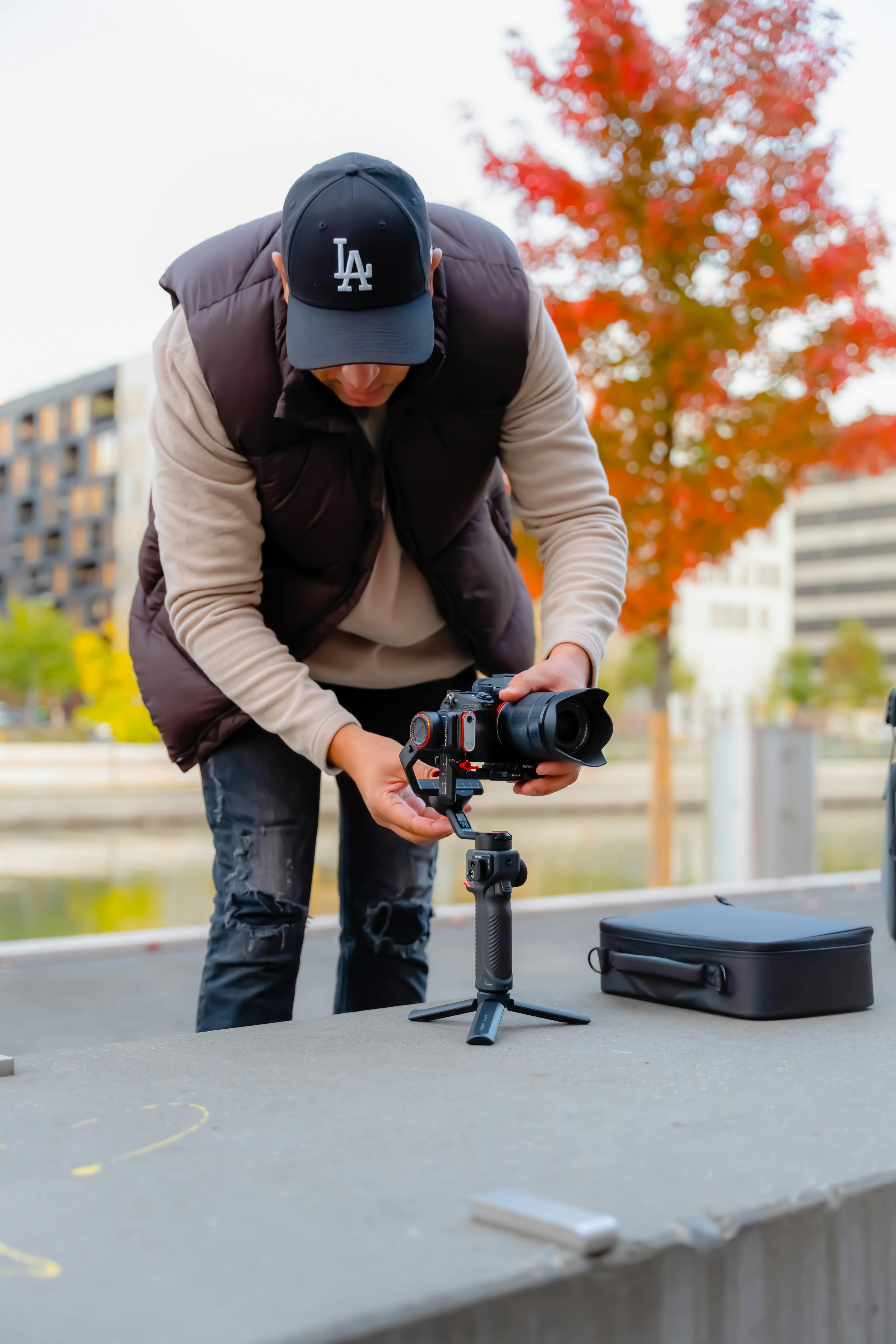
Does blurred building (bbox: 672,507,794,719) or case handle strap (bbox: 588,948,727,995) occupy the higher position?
blurred building (bbox: 672,507,794,719)

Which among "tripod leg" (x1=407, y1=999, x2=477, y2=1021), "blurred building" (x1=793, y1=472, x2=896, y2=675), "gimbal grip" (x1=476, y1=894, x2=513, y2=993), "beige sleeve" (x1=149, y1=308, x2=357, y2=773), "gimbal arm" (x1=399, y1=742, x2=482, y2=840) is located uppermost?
"blurred building" (x1=793, y1=472, x2=896, y2=675)

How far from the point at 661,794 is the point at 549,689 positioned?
3920 mm

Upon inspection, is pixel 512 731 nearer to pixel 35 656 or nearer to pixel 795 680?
pixel 35 656

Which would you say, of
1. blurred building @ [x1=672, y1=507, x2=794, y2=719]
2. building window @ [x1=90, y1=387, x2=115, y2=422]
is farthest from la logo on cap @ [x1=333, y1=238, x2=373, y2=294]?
blurred building @ [x1=672, y1=507, x2=794, y2=719]

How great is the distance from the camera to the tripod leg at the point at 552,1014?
1.77 meters

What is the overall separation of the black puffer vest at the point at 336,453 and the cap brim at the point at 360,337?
0.10 metres

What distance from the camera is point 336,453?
5.98 ft

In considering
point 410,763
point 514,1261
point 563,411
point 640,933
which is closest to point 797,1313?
point 514,1261

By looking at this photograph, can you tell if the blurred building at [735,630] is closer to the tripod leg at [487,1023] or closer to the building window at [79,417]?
the building window at [79,417]

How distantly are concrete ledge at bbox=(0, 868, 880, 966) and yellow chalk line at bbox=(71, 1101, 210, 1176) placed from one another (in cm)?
207

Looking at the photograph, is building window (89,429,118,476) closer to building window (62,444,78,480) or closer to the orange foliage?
building window (62,444,78,480)

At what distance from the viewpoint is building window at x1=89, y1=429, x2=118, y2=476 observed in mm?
22719

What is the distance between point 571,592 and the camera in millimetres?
1950

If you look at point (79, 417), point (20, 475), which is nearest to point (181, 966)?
point (79, 417)
